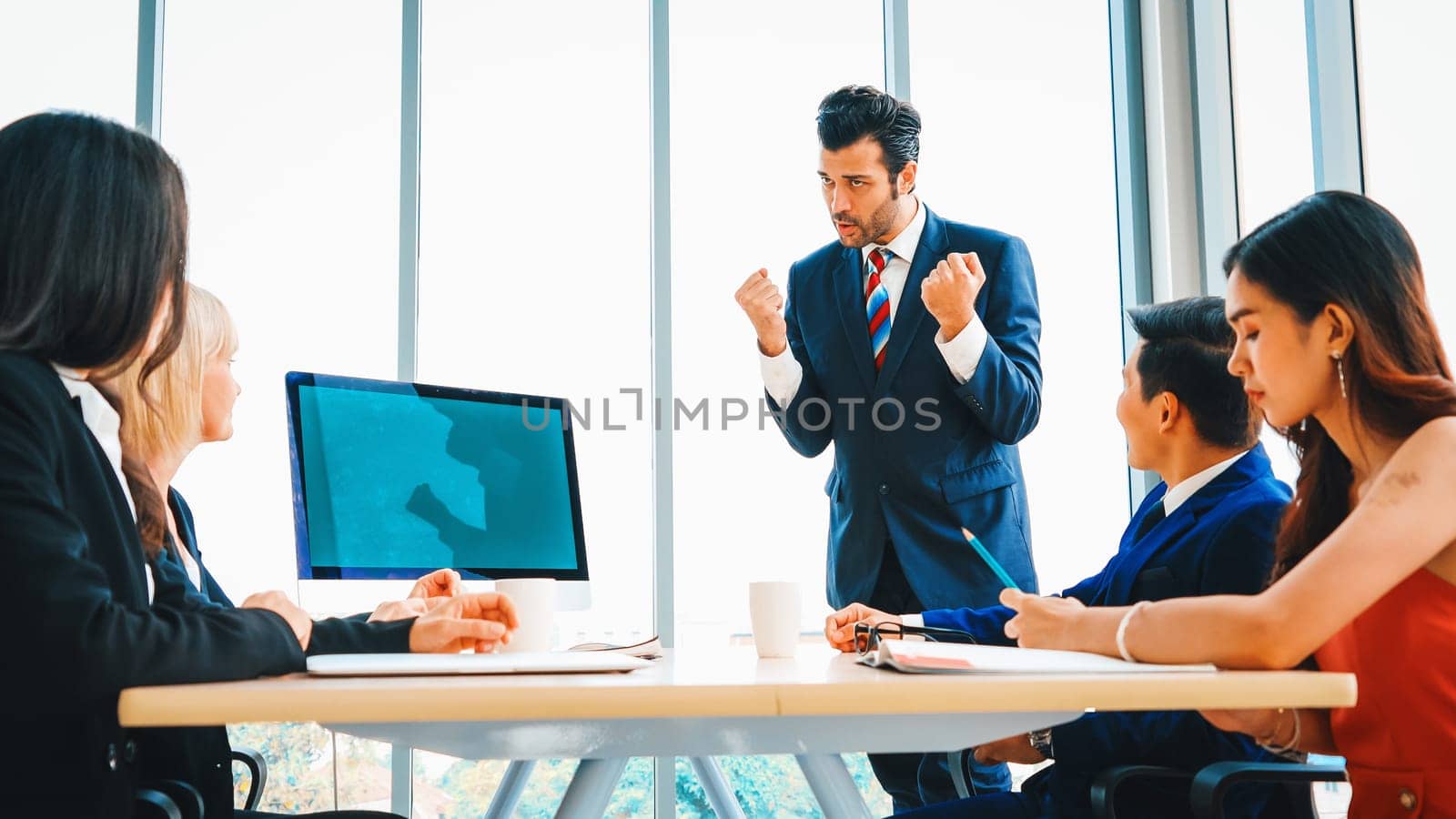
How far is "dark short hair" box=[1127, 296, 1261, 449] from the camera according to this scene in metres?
1.82

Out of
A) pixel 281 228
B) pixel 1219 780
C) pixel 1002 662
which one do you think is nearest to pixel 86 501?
pixel 1002 662

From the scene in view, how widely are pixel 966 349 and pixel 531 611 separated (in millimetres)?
1172

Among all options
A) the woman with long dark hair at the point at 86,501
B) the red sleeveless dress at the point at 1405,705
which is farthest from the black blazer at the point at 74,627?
the red sleeveless dress at the point at 1405,705

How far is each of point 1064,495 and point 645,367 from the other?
138cm

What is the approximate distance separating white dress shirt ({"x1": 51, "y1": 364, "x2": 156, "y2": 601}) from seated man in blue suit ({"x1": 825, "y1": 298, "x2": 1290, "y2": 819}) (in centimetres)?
100

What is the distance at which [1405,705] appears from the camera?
1276 millimetres

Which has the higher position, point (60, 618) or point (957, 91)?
Result: point (957, 91)

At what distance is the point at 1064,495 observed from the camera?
3.81 meters

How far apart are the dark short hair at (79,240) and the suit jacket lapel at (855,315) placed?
1.64 meters

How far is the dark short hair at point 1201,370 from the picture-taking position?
5.96 feet

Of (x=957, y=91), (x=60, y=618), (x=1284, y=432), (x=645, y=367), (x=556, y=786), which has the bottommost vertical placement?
(x=556, y=786)

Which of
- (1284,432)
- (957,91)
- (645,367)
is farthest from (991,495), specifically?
(957,91)

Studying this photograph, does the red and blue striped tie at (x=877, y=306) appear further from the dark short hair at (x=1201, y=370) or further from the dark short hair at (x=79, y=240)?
the dark short hair at (x=79, y=240)

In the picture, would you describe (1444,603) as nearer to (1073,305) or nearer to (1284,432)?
(1284,432)
